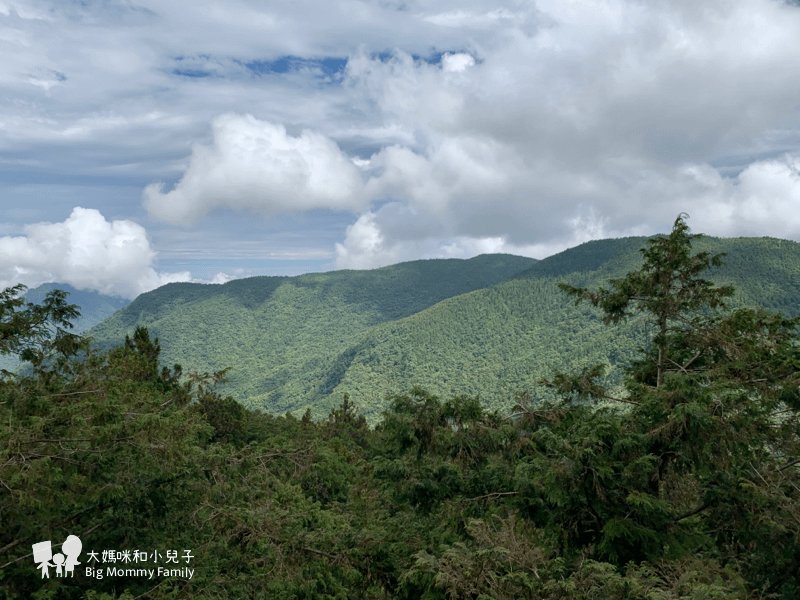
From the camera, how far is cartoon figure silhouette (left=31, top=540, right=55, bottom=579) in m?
8.45

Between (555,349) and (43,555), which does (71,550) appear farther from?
(555,349)

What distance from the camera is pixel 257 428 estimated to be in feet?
123

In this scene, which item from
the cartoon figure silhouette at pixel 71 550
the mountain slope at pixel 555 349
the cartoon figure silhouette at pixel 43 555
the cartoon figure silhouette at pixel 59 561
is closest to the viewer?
the cartoon figure silhouette at pixel 43 555

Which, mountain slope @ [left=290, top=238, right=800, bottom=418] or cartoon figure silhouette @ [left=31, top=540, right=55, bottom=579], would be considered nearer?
cartoon figure silhouette @ [left=31, top=540, right=55, bottom=579]

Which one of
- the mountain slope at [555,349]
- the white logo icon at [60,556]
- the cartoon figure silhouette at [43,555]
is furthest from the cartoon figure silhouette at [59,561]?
the mountain slope at [555,349]

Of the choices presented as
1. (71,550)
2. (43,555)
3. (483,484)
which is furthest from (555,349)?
(43,555)

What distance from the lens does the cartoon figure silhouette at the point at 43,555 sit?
8453 millimetres

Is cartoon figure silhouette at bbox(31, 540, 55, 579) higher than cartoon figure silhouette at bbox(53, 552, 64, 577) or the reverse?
higher

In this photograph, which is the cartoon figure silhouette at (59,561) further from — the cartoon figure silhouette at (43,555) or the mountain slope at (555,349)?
the mountain slope at (555,349)

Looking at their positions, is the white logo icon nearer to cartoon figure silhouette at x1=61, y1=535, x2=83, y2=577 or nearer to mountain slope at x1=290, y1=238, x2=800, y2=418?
cartoon figure silhouette at x1=61, y1=535, x2=83, y2=577

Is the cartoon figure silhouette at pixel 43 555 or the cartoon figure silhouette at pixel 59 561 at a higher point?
the cartoon figure silhouette at pixel 43 555

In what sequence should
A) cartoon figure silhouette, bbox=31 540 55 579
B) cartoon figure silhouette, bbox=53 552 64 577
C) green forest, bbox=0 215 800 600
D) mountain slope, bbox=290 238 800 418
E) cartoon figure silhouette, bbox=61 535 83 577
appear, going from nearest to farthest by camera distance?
green forest, bbox=0 215 800 600 < cartoon figure silhouette, bbox=31 540 55 579 < cartoon figure silhouette, bbox=53 552 64 577 < cartoon figure silhouette, bbox=61 535 83 577 < mountain slope, bbox=290 238 800 418

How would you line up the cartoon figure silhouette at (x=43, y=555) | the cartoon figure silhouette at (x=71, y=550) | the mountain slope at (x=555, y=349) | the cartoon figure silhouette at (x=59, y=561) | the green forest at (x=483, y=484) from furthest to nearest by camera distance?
the mountain slope at (x=555, y=349) < the cartoon figure silhouette at (x=71, y=550) < the cartoon figure silhouette at (x=59, y=561) < the cartoon figure silhouette at (x=43, y=555) < the green forest at (x=483, y=484)

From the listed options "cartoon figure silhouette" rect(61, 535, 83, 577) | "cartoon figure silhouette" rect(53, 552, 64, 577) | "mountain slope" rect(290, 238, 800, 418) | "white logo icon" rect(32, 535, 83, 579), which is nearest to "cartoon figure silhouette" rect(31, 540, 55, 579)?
"white logo icon" rect(32, 535, 83, 579)
